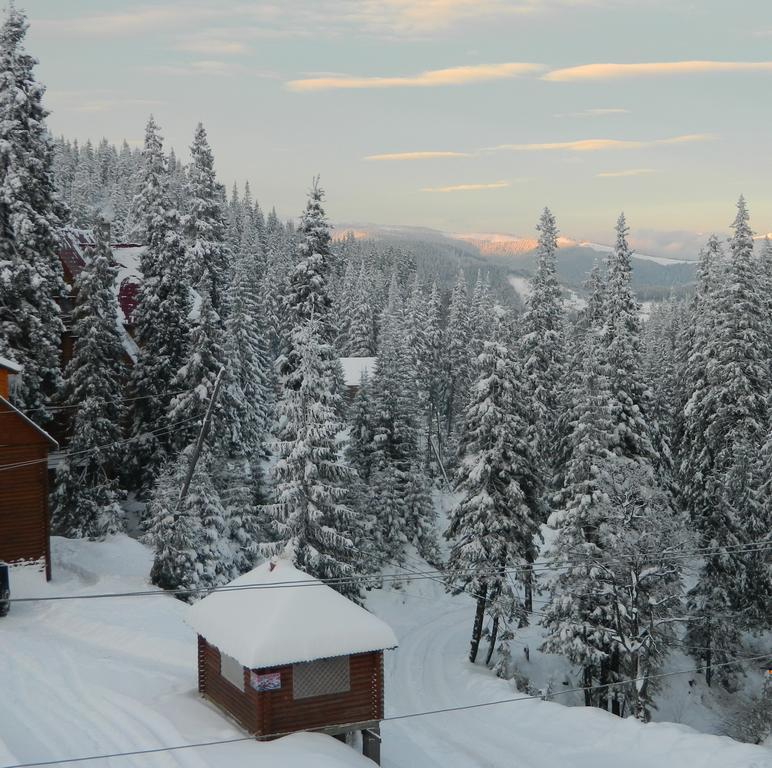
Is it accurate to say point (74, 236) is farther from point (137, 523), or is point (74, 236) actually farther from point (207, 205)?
point (137, 523)

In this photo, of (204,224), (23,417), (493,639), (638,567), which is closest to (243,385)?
(204,224)

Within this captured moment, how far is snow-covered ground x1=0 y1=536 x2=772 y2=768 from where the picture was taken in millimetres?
17344

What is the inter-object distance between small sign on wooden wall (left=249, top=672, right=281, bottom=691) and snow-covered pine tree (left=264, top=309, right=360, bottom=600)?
45.6 feet

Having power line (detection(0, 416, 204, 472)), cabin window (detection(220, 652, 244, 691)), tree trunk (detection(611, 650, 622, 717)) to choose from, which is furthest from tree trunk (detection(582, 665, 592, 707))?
power line (detection(0, 416, 204, 472))

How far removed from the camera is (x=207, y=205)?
147 ft

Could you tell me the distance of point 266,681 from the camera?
1808 centimetres

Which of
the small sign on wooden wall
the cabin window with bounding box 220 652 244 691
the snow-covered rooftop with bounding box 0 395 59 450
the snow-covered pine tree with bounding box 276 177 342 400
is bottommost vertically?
the cabin window with bounding box 220 652 244 691

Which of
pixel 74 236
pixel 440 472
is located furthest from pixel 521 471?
pixel 440 472

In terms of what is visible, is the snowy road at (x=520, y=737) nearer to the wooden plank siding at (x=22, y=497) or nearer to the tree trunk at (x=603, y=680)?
the tree trunk at (x=603, y=680)

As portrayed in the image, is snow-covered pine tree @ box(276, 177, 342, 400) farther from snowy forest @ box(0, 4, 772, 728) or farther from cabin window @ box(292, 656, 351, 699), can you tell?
cabin window @ box(292, 656, 351, 699)

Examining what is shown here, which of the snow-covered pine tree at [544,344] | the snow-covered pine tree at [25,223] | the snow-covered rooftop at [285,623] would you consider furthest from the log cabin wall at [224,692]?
the snow-covered pine tree at [544,344]

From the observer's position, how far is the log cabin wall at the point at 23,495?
28.0m

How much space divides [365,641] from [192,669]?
6.29m

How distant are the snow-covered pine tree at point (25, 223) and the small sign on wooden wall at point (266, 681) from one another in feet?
66.6
